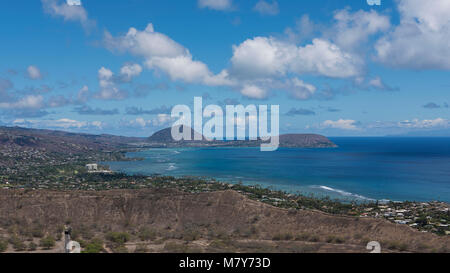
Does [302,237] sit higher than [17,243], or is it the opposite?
[17,243]

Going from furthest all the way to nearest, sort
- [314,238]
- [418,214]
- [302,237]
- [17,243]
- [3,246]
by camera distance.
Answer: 1. [418,214]
2. [302,237]
3. [314,238]
4. [17,243]
5. [3,246]

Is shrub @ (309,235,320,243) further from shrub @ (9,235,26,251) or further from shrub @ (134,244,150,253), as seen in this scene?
shrub @ (9,235,26,251)

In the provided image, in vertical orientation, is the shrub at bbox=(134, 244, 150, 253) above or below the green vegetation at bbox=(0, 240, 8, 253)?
below

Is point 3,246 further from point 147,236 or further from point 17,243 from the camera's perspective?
point 147,236

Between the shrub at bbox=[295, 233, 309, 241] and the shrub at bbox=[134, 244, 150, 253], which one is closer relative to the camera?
the shrub at bbox=[134, 244, 150, 253]

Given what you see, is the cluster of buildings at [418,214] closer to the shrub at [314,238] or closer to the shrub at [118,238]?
the shrub at [314,238]

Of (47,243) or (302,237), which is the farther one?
(302,237)

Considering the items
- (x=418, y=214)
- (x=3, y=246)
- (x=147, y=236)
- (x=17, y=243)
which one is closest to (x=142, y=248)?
(x=147, y=236)

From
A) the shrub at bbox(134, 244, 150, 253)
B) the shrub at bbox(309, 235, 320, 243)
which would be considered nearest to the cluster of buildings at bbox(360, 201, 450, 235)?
the shrub at bbox(309, 235, 320, 243)

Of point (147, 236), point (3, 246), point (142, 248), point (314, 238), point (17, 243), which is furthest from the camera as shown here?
point (147, 236)

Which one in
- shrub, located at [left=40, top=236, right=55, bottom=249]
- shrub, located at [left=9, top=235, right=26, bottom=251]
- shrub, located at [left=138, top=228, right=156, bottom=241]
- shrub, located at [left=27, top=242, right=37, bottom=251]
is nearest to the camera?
shrub, located at [left=9, top=235, right=26, bottom=251]

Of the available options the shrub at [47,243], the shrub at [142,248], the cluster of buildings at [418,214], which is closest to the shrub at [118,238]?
the shrub at [142,248]
